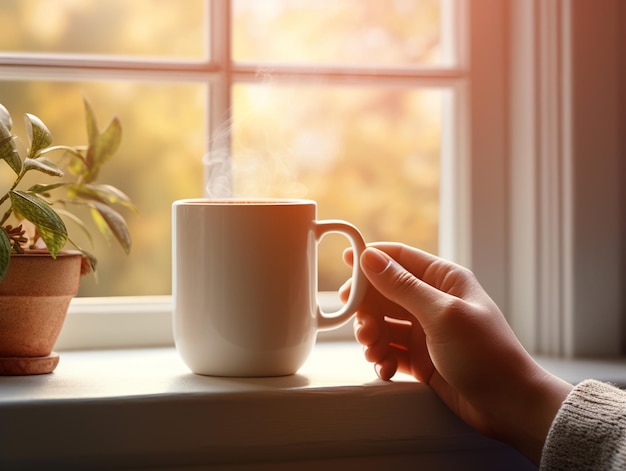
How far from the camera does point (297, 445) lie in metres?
0.88

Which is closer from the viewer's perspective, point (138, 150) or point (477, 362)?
point (477, 362)

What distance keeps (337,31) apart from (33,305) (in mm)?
603

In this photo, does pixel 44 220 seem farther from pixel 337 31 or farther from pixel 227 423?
pixel 337 31

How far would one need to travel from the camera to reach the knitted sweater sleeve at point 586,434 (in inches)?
31.7

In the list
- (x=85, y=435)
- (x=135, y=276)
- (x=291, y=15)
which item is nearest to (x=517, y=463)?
(x=85, y=435)

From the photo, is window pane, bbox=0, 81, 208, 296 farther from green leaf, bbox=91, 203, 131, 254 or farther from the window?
green leaf, bbox=91, 203, 131, 254

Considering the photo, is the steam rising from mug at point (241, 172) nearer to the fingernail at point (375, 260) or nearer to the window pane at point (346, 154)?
the window pane at point (346, 154)

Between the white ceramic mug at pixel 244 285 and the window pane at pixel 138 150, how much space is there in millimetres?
275

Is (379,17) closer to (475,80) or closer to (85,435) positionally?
(475,80)

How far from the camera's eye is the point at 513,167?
3.96ft

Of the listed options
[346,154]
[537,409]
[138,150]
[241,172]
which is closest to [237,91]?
[241,172]

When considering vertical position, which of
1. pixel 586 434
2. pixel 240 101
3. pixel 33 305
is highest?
pixel 240 101

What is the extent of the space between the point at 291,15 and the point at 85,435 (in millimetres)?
683

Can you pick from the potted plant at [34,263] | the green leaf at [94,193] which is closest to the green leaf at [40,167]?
the potted plant at [34,263]
